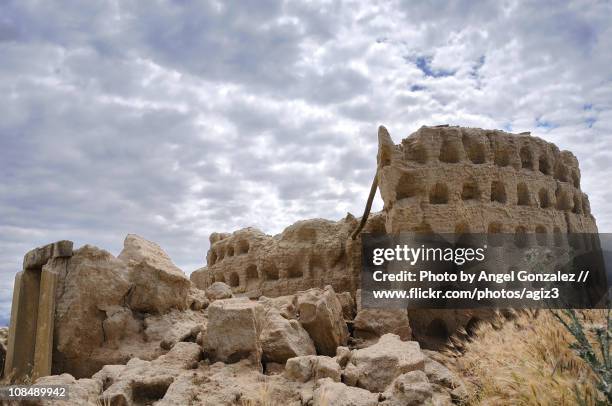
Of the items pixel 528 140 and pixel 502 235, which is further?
pixel 528 140

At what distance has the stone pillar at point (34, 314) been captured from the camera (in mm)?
9211

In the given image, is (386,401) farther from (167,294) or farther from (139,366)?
(167,294)

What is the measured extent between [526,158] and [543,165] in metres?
1.26

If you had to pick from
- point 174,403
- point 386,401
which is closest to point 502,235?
point 386,401

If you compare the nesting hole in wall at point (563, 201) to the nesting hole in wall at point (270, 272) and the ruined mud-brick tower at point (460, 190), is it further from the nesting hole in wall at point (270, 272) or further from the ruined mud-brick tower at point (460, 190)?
the nesting hole in wall at point (270, 272)

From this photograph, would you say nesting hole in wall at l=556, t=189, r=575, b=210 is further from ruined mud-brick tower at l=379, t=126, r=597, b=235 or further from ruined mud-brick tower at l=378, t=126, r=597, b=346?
ruined mud-brick tower at l=378, t=126, r=597, b=346

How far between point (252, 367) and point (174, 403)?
165 centimetres

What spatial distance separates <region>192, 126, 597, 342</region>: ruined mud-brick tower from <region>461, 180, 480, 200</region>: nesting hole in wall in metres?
0.04

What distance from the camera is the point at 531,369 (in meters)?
5.57

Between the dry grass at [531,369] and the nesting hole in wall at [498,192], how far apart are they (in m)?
11.3

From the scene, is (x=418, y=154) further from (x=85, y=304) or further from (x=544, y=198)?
(x=85, y=304)

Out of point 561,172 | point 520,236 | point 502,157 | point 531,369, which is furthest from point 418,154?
point 531,369

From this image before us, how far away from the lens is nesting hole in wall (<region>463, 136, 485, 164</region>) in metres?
18.8

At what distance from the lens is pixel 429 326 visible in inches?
717
